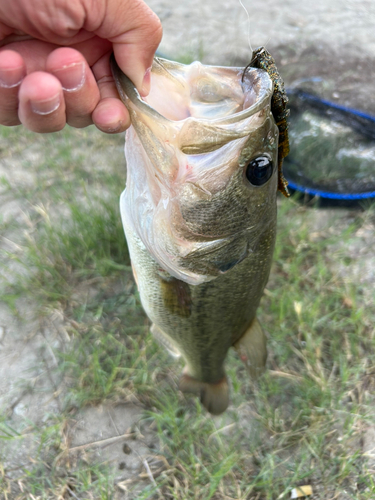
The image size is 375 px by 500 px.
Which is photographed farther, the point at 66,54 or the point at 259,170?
the point at 259,170

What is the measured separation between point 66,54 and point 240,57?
3.97m

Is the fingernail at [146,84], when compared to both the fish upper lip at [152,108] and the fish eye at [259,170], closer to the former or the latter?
the fish upper lip at [152,108]

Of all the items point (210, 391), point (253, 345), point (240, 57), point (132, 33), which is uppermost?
point (132, 33)

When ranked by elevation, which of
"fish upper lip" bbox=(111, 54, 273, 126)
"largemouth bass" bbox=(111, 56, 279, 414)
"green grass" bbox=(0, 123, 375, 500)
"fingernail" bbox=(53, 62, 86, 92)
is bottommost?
"green grass" bbox=(0, 123, 375, 500)

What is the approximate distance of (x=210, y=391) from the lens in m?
2.11

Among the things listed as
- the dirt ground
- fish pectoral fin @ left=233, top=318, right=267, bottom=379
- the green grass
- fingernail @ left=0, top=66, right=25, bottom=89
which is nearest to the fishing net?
the dirt ground

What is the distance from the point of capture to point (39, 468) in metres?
2.06

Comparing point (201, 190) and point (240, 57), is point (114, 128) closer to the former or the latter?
point (201, 190)

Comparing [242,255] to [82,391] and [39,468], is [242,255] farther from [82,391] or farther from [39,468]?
[39,468]

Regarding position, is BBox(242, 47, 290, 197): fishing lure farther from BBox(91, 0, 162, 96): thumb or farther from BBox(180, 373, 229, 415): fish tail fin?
BBox(180, 373, 229, 415): fish tail fin

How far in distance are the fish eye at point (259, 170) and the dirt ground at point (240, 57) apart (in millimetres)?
1616

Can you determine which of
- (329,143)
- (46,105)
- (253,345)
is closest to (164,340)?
(253,345)

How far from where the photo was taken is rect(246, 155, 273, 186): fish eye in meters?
1.25

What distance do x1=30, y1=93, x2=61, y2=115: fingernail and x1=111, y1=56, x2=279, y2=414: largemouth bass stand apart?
212mm
